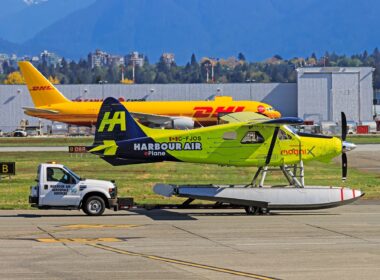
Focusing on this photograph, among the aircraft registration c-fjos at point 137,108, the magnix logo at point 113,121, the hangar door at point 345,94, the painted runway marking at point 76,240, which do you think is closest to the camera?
the painted runway marking at point 76,240

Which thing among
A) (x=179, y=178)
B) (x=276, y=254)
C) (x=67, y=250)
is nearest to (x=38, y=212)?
(x=67, y=250)

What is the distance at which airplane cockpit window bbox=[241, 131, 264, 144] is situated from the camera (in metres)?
29.4

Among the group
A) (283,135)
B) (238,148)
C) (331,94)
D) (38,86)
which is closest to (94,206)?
(238,148)

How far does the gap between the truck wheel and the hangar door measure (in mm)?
103120

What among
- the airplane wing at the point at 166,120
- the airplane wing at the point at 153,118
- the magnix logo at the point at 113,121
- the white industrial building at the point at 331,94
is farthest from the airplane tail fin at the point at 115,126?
the white industrial building at the point at 331,94

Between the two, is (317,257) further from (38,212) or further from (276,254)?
(38,212)

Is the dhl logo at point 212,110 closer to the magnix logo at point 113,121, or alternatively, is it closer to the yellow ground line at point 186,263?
the magnix logo at point 113,121

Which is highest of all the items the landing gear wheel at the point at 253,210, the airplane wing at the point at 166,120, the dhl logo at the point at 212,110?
the dhl logo at the point at 212,110

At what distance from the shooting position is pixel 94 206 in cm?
2772

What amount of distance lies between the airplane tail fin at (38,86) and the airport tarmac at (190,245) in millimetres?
68331

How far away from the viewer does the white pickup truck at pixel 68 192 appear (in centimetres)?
2719

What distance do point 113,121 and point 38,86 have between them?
67932 mm

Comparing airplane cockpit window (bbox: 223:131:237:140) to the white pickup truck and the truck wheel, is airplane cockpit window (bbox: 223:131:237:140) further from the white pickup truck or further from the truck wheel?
the truck wheel

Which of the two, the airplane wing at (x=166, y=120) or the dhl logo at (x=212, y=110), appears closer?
the airplane wing at (x=166, y=120)
